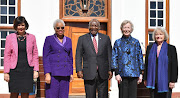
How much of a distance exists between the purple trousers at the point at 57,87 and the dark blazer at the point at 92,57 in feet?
1.01

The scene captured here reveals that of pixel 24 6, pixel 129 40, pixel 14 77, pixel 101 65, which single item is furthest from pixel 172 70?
pixel 24 6

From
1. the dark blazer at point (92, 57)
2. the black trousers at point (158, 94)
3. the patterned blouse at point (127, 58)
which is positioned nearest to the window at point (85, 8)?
the dark blazer at point (92, 57)

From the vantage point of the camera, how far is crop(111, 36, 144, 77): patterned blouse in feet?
13.6

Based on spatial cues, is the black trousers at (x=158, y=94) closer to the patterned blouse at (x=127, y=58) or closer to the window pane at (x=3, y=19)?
the patterned blouse at (x=127, y=58)

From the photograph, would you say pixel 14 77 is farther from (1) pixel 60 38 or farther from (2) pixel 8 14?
(2) pixel 8 14

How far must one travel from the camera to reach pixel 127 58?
416 cm

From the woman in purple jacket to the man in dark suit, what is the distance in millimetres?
235

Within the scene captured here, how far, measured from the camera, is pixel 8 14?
22.9ft

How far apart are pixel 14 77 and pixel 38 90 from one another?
96.0 inches

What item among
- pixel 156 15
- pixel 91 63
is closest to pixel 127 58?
pixel 91 63

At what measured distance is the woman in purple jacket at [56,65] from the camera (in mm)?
4102

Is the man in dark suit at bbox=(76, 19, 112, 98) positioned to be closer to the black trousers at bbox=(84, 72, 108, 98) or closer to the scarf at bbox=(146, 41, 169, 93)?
the black trousers at bbox=(84, 72, 108, 98)

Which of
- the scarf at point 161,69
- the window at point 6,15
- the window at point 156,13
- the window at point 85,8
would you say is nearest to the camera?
the scarf at point 161,69

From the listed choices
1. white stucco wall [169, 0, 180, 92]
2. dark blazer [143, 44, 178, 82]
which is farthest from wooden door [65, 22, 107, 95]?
dark blazer [143, 44, 178, 82]
